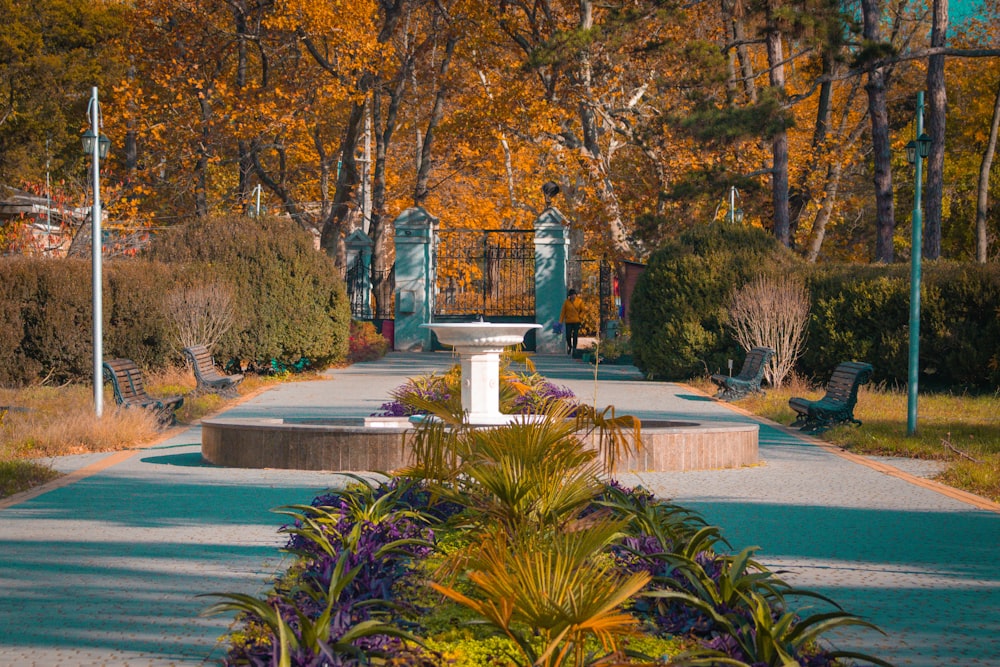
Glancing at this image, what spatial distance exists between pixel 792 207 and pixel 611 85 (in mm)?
7728

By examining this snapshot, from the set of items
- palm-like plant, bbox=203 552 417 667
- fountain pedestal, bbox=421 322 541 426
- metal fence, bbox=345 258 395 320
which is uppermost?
metal fence, bbox=345 258 395 320

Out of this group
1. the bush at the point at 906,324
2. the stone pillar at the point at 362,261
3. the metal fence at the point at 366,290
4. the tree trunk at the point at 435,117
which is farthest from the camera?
the stone pillar at the point at 362,261

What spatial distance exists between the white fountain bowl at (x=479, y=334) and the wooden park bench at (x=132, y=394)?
5.62m

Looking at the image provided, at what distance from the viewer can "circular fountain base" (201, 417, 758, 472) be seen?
12617 mm

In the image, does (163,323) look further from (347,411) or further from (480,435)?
(480,435)

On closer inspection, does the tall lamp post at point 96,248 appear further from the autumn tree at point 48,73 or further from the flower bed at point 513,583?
the autumn tree at point 48,73

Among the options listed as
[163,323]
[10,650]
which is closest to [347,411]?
[163,323]

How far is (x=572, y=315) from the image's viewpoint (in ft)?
120

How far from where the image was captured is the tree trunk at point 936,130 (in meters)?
29.2

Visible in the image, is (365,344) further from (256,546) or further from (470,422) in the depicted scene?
(256,546)

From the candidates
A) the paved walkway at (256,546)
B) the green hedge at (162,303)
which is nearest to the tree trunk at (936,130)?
the green hedge at (162,303)

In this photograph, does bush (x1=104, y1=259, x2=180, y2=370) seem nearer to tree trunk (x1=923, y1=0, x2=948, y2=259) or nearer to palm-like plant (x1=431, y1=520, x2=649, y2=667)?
tree trunk (x1=923, y1=0, x2=948, y2=259)

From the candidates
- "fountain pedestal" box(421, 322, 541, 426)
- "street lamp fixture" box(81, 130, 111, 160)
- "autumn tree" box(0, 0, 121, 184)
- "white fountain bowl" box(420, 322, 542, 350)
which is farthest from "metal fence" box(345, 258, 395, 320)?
"white fountain bowl" box(420, 322, 542, 350)

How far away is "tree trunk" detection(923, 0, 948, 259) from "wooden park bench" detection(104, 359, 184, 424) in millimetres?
19038
